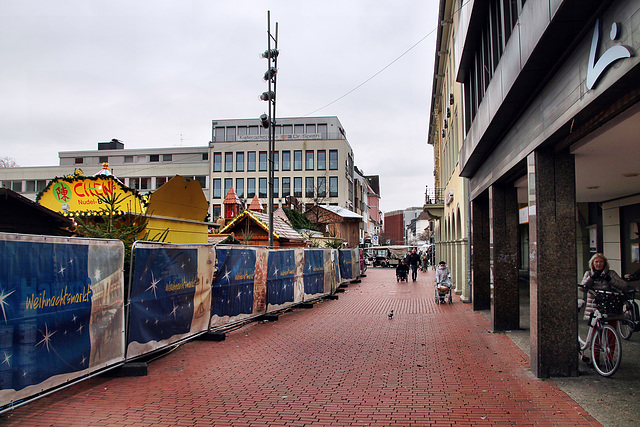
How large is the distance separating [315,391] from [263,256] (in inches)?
252

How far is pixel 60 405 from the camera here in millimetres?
5785

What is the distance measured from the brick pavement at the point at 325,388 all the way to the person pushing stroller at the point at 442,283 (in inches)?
269

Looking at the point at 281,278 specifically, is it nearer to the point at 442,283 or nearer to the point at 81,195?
the point at 81,195

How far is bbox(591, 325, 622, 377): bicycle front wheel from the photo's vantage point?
21.1 feet

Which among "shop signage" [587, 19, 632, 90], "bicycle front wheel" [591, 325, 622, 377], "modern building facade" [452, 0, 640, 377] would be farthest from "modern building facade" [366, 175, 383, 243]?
"shop signage" [587, 19, 632, 90]

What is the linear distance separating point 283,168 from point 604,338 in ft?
223

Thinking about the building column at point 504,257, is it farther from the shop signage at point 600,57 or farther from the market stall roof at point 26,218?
the market stall roof at point 26,218

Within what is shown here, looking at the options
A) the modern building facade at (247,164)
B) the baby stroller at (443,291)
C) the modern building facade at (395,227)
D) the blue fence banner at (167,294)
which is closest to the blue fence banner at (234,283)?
the blue fence banner at (167,294)

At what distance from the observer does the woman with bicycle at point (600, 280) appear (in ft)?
24.2

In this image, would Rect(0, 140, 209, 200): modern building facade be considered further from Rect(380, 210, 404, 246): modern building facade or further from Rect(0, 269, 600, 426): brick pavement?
Rect(380, 210, 404, 246): modern building facade

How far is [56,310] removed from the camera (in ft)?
19.1

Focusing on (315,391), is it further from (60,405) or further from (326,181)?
(326,181)

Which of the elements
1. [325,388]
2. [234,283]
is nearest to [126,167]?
[234,283]

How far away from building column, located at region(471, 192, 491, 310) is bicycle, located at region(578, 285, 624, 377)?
21.9 feet
